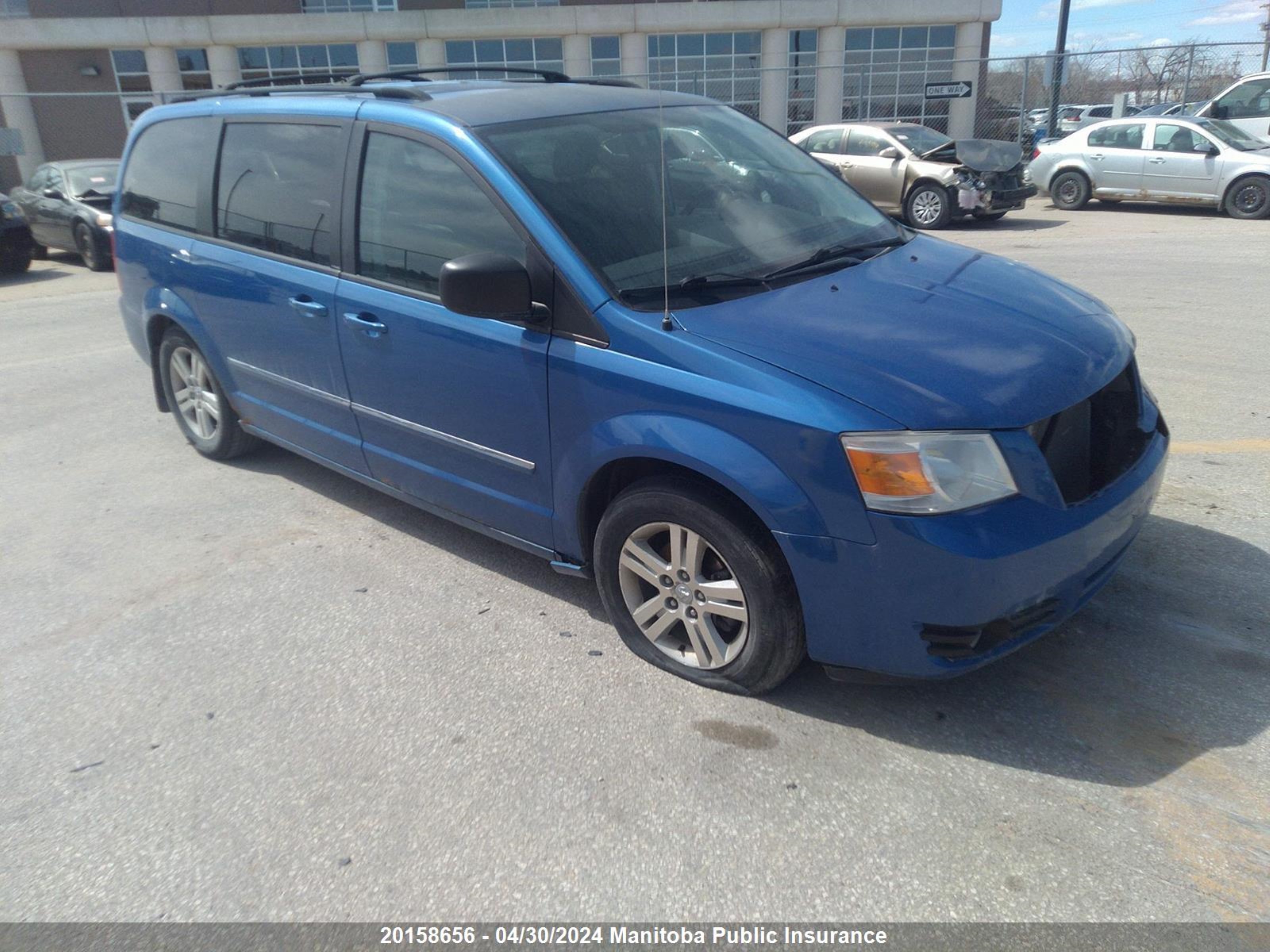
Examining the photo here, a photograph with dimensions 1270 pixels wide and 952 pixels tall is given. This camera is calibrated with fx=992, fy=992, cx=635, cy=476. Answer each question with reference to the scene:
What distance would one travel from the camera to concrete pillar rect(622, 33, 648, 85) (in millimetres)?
33188

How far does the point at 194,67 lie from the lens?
34.3 metres

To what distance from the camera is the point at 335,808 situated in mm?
2922

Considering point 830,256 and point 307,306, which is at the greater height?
point 830,256

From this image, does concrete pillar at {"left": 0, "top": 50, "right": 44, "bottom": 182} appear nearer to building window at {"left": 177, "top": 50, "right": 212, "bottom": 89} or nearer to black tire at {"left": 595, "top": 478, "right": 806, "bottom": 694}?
building window at {"left": 177, "top": 50, "right": 212, "bottom": 89}

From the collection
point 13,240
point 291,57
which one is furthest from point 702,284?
point 291,57

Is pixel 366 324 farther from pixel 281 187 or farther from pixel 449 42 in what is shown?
pixel 449 42

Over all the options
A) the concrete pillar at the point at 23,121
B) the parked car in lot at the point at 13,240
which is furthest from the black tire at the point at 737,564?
the concrete pillar at the point at 23,121

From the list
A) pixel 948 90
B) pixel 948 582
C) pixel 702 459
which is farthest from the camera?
pixel 948 90

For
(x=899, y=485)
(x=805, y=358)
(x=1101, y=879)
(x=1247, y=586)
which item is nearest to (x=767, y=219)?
(x=805, y=358)

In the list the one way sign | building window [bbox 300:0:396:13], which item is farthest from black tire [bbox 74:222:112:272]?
building window [bbox 300:0:396:13]

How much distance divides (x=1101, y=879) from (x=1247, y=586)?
186 cm

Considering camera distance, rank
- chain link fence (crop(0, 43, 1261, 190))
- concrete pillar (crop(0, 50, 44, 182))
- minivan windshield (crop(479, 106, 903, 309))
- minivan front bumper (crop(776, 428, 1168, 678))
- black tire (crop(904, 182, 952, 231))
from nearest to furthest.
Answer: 1. minivan front bumper (crop(776, 428, 1168, 678))
2. minivan windshield (crop(479, 106, 903, 309))
3. black tire (crop(904, 182, 952, 231))
4. chain link fence (crop(0, 43, 1261, 190))
5. concrete pillar (crop(0, 50, 44, 182))

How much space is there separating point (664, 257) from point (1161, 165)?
1485 centimetres

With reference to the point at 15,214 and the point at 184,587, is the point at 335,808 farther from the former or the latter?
the point at 15,214
